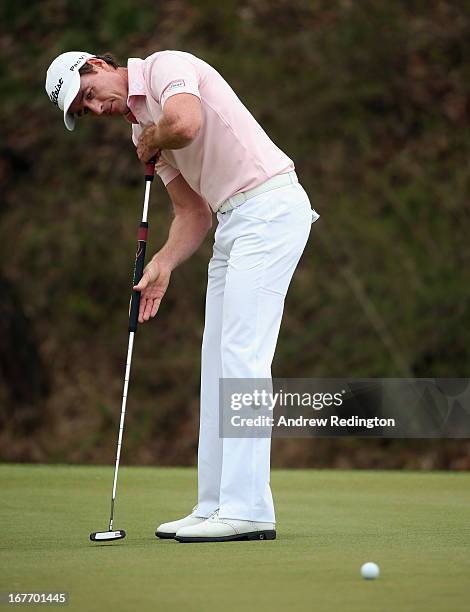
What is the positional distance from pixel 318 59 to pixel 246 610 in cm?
838

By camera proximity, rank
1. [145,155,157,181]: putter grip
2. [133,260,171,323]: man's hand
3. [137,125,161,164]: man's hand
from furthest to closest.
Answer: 1. [133,260,171,323]: man's hand
2. [145,155,157,181]: putter grip
3. [137,125,161,164]: man's hand

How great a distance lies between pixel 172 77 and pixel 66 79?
1.10ft

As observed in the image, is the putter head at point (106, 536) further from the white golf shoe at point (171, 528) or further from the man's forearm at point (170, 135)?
the man's forearm at point (170, 135)

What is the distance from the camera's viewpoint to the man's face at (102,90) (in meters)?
3.86

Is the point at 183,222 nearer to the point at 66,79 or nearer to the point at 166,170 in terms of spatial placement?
the point at 166,170

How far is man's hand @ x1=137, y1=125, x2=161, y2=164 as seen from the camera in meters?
3.80

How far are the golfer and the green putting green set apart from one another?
7.8 inches

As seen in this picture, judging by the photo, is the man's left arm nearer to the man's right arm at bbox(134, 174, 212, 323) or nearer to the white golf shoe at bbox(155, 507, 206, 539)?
the man's right arm at bbox(134, 174, 212, 323)

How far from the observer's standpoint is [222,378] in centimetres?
383

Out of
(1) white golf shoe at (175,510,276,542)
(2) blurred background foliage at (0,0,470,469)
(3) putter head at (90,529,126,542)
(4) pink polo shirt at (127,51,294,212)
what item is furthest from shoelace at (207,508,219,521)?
(2) blurred background foliage at (0,0,470,469)

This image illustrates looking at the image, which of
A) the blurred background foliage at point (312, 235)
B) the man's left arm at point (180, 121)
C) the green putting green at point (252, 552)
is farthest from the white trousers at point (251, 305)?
the blurred background foliage at point (312, 235)

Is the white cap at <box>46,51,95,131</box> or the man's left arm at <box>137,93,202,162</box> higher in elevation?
the white cap at <box>46,51,95,131</box>

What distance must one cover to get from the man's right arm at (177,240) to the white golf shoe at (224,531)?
0.71 m

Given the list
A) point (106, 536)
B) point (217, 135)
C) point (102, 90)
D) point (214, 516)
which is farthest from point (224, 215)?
point (106, 536)
